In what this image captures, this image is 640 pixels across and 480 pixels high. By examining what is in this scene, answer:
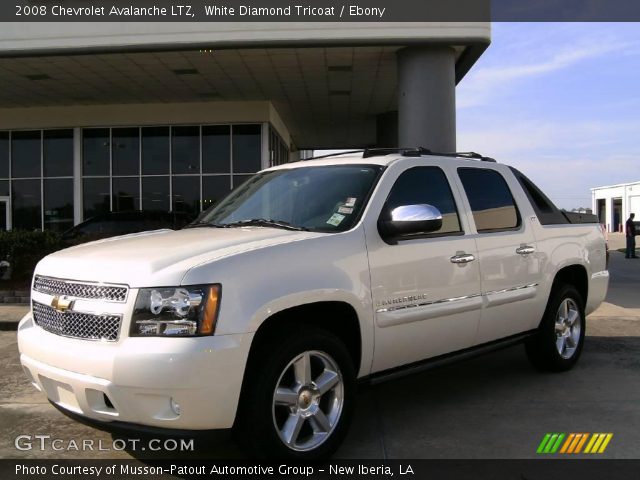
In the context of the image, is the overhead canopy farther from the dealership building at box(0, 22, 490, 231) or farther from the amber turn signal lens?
the amber turn signal lens

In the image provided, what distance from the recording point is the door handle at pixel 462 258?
14.1 ft

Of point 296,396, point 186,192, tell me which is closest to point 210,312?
point 296,396

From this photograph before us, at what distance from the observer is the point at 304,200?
4.28 metres

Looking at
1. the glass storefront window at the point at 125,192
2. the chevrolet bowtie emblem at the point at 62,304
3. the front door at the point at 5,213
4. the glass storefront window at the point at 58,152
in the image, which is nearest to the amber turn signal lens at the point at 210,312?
the chevrolet bowtie emblem at the point at 62,304

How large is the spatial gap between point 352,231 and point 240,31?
939cm

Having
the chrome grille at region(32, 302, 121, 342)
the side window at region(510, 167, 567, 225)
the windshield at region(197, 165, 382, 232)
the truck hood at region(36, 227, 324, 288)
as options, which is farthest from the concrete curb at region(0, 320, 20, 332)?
the side window at region(510, 167, 567, 225)

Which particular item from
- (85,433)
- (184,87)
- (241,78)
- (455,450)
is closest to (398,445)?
(455,450)

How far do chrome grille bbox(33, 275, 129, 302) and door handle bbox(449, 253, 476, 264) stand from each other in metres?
2.32

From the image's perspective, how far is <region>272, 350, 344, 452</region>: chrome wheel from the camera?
11.1ft

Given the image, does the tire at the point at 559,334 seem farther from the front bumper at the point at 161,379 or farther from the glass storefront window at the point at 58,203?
the glass storefront window at the point at 58,203

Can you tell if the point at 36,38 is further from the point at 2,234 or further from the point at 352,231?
the point at 352,231

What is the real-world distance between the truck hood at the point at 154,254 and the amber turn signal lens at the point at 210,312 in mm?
174

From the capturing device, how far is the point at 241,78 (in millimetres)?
15508

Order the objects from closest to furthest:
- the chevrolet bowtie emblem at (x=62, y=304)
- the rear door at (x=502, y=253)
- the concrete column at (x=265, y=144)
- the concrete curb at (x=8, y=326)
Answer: the chevrolet bowtie emblem at (x=62, y=304) → the rear door at (x=502, y=253) → the concrete curb at (x=8, y=326) → the concrete column at (x=265, y=144)
